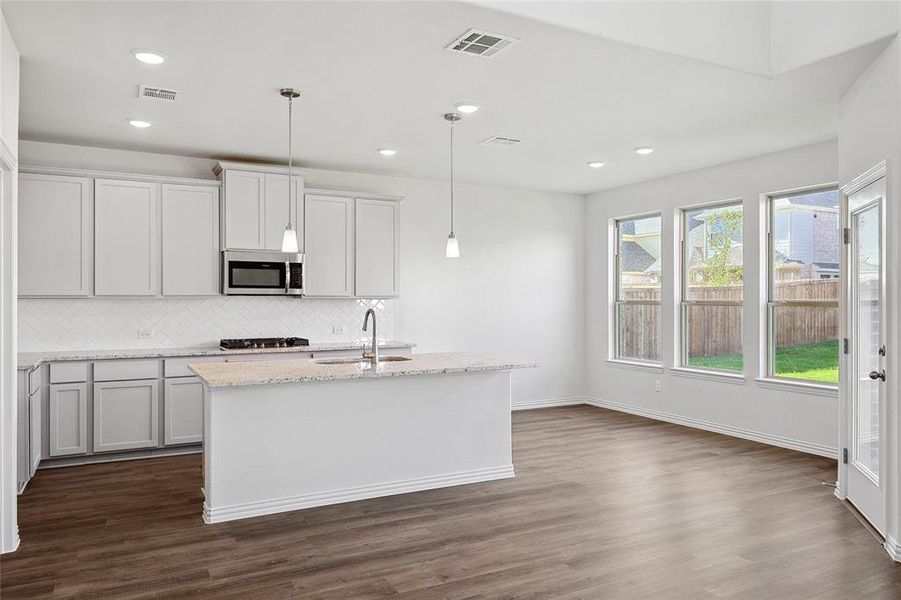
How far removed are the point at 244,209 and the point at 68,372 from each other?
6.44 ft

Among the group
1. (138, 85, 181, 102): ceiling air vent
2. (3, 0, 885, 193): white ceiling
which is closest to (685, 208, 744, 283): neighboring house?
(3, 0, 885, 193): white ceiling

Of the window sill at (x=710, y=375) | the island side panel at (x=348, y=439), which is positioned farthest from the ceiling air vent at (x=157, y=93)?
the window sill at (x=710, y=375)

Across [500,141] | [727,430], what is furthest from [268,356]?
[727,430]

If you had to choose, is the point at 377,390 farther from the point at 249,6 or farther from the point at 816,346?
the point at 816,346

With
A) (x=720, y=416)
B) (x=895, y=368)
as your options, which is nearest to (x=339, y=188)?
(x=720, y=416)

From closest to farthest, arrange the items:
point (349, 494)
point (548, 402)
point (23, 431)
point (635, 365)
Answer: point (349, 494), point (23, 431), point (635, 365), point (548, 402)

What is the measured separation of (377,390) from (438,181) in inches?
141

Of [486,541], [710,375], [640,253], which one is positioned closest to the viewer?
[486,541]

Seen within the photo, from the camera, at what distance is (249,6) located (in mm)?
3029

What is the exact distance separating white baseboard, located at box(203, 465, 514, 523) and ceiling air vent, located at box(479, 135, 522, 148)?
2.64 m

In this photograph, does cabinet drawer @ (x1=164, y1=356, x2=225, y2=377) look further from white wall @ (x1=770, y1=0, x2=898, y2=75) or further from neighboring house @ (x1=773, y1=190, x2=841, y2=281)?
neighboring house @ (x1=773, y1=190, x2=841, y2=281)

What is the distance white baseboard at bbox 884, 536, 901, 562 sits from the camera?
337 centimetres

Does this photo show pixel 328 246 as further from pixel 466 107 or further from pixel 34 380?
pixel 34 380

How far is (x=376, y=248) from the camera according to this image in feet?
22.1
